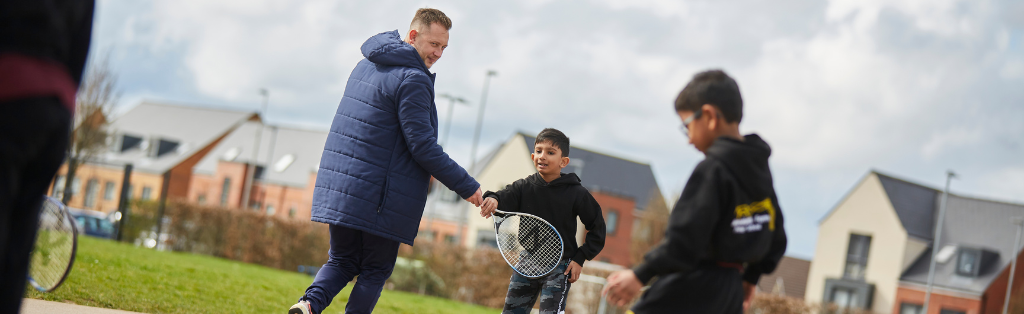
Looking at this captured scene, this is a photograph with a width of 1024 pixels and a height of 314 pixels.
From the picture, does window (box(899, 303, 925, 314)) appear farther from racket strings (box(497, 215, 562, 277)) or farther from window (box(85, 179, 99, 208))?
window (box(85, 179, 99, 208))

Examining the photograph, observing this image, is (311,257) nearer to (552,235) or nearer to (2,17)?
(552,235)

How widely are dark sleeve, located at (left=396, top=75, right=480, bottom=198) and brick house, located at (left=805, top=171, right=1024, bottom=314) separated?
42851mm

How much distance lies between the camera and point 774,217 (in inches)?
132

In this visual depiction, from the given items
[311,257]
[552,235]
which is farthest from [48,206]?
[311,257]

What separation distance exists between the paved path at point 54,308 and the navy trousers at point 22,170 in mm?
3270

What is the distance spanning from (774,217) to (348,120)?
258 centimetres

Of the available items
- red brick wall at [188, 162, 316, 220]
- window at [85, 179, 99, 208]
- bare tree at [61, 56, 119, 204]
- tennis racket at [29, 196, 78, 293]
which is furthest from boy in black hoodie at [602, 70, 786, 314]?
window at [85, 179, 99, 208]

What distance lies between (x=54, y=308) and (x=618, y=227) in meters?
50.2

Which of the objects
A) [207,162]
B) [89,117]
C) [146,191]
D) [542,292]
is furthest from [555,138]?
[146,191]

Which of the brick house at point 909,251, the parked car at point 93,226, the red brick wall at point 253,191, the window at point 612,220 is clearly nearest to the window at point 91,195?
the red brick wall at point 253,191

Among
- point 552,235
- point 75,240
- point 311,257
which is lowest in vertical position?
point 311,257

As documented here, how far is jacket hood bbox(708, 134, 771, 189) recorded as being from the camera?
315 cm

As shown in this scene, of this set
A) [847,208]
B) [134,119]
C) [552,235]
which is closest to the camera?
[552,235]

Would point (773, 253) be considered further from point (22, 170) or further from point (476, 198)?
point (22, 170)
